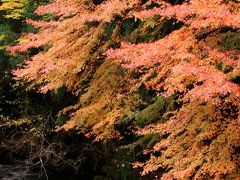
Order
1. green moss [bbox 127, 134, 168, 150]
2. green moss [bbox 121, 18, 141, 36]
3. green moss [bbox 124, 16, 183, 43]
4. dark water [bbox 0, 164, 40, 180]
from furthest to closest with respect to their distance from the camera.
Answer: dark water [bbox 0, 164, 40, 180], green moss [bbox 121, 18, 141, 36], green moss [bbox 127, 134, 168, 150], green moss [bbox 124, 16, 183, 43]

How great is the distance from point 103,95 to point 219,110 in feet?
6.18

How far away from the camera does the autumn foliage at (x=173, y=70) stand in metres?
4.50

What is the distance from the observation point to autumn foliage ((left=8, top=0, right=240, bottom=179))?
4.50m

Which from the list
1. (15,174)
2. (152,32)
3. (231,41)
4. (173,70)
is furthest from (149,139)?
(15,174)

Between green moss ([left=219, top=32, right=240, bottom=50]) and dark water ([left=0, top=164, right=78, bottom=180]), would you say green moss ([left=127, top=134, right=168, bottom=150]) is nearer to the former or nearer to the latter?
green moss ([left=219, top=32, right=240, bottom=50])

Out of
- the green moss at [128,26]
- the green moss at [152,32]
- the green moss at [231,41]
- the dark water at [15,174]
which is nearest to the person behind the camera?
the green moss at [231,41]

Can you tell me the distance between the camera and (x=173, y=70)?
450 centimetres

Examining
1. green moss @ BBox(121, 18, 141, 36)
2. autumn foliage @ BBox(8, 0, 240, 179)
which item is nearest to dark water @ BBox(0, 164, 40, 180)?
green moss @ BBox(121, 18, 141, 36)

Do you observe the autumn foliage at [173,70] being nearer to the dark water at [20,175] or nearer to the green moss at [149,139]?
the green moss at [149,139]

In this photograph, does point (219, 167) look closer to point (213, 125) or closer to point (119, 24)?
point (213, 125)

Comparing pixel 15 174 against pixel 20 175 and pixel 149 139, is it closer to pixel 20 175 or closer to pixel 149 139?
pixel 20 175

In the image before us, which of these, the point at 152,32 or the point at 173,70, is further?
the point at 152,32

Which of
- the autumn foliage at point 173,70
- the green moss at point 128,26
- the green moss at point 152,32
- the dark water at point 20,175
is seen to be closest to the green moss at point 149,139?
the autumn foliage at point 173,70

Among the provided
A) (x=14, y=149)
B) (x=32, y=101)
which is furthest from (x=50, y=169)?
(x=32, y=101)
